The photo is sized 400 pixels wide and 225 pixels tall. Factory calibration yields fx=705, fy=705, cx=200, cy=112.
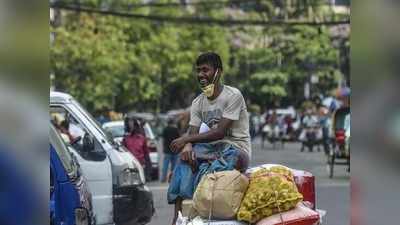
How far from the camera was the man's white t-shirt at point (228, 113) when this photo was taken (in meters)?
4.97

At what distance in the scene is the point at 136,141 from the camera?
13812mm

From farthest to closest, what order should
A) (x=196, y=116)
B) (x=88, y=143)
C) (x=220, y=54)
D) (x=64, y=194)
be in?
(x=220, y=54) < (x=88, y=143) < (x=64, y=194) < (x=196, y=116)

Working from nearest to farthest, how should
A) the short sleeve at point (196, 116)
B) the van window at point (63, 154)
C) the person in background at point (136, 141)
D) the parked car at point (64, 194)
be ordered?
1. the short sleeve at point (196, 116)
2. the parked car at point (64, 194)
3. the van window at point (63, 154)
4. the person in background at point (136, 141)

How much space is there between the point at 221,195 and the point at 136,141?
943cm

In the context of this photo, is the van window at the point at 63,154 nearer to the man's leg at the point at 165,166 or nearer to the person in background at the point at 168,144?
the person in background at the point at 168,144

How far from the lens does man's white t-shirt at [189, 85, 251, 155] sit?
16.3 ft

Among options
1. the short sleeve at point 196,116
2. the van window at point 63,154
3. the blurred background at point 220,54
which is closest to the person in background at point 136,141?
the blurred background at point 220,54

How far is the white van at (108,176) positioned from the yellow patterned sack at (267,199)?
3440mm

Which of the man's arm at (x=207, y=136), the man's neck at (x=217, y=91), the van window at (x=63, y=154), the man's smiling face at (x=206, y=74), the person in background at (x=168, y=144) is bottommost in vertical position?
the person in background at (x=168, y=144)

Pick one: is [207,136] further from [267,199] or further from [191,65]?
[191,65]

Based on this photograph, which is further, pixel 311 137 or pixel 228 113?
pixel 311 137

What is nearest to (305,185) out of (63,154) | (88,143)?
(63,154)

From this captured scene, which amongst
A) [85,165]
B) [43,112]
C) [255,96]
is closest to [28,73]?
[43,112]

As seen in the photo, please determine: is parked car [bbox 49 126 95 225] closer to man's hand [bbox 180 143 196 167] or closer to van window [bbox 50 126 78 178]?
van window [bbox 50 126 78 178]
